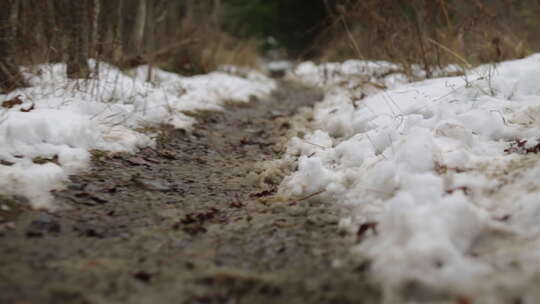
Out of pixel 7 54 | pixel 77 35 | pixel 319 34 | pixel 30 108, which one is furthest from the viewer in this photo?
pixel 319 34

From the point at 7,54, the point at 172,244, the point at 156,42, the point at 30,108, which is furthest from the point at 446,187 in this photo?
the point at 156,42

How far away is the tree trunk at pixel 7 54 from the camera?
3.22 meters

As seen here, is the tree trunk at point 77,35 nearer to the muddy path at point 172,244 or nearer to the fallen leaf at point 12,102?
the fallen leaf at point 12,102

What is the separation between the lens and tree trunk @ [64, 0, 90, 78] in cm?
352

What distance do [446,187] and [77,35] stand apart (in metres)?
3.31

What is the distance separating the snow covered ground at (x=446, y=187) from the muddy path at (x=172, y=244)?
0.14 metres

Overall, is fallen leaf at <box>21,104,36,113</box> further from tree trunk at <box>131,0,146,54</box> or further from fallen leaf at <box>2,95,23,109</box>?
tree trunk at <box>131,0,146,54</box>

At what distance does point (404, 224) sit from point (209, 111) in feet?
11.9

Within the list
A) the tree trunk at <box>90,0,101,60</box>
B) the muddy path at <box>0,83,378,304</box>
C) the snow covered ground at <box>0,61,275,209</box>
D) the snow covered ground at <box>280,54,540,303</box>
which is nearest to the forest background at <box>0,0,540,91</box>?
the tree trunk at <box>90,0,101,60</box>

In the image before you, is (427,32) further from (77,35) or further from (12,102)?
(12,102)

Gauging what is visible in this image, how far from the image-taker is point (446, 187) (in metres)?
1.71

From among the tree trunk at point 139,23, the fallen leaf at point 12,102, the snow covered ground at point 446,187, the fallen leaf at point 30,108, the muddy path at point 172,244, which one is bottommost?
the muddy path at point 172,244

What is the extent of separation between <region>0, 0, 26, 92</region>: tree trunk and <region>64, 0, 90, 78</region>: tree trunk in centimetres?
40

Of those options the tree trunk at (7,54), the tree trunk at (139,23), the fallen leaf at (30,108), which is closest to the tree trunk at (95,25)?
the tree trunk at (7,54)
